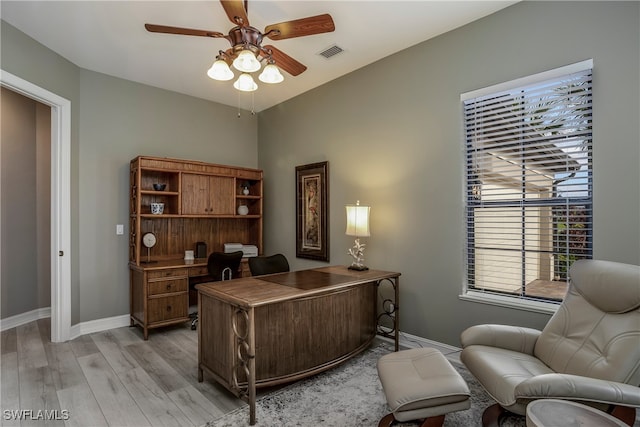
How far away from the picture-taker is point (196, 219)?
463cm

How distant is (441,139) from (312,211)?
188cm

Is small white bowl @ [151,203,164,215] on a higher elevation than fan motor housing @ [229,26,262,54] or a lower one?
lower

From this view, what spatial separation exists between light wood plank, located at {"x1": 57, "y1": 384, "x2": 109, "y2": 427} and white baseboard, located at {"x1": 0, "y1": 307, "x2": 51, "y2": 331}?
219 cm

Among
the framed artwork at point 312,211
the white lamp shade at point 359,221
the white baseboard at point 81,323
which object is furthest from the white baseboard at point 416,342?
the white baseboard at point 81,323

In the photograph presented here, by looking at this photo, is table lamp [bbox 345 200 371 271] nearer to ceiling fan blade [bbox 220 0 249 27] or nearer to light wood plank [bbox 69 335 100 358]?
ceiling fan blade [bbox 220 0 249 27]

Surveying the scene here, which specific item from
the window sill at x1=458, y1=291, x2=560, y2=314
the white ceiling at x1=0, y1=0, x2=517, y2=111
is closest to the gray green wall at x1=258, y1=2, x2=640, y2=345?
the window sill at x1=458, y1=291, x2=560, y2=314

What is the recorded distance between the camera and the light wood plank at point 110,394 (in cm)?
217

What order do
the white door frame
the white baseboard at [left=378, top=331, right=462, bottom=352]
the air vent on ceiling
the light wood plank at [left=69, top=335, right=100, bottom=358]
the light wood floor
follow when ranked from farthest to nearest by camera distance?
1. the white door frame
2. the air vent on ceiling
3. the light wood plank at [left=69, top=335, right=100, bottom=358]
4. the white baseboard at [left=378, top=331, right=462, bottom=352]
5. the light wood floor

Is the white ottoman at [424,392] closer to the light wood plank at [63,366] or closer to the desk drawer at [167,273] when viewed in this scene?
the light wood plank at [63,366]

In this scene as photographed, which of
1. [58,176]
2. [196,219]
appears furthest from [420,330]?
→ [58,176]

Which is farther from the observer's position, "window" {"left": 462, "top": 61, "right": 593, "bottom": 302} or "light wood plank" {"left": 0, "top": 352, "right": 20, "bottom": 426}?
"window" {"left": 462, "top": 61, "right": 593, "bottom": 302}

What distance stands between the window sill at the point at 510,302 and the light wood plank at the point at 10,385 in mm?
3421

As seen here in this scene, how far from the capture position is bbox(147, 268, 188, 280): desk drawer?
3664mm

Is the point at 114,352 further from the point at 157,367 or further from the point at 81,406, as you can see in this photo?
the point at 81,406
